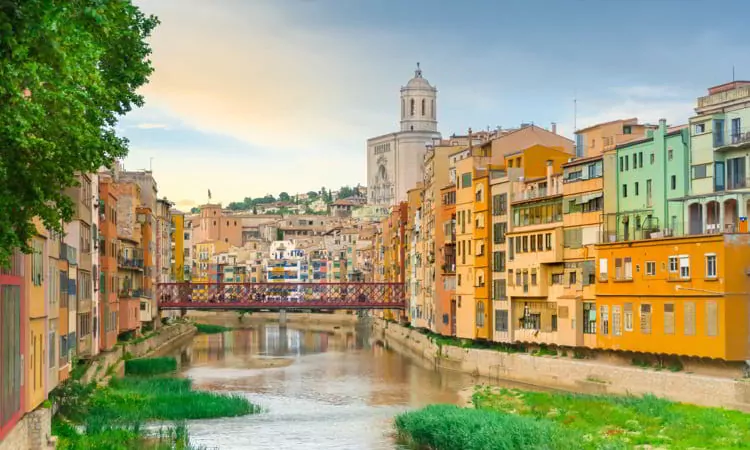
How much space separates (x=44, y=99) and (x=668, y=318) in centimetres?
3349

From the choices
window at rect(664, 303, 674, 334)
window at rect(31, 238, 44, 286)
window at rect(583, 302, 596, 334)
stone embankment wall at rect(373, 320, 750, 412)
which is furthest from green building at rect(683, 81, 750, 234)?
window at rect(31, 238, 44, 286)

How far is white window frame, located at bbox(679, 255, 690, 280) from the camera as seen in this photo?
1799 inches

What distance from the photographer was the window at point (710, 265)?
44.2m

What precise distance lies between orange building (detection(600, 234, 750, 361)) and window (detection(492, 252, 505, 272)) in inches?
416

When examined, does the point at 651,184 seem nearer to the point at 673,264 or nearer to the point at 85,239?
the point at 673,264

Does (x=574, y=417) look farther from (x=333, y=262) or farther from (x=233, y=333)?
(x=333, y=262)

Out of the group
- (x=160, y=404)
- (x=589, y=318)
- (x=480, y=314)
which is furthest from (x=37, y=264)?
(x=480, y=314)

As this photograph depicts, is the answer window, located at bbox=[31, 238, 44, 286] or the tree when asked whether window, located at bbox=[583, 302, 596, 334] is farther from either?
the tree

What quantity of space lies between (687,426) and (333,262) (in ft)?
459

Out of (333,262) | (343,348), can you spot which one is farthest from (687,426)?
(333,262)

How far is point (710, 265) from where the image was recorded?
146ft

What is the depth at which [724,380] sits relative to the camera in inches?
1634

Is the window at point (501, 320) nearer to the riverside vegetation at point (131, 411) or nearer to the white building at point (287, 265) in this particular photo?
the riverside vegetation at point (131, 411)

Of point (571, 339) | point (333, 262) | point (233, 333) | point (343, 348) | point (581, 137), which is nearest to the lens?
point (571, 339)
